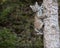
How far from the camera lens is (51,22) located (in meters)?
4.27

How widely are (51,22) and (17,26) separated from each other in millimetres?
3127

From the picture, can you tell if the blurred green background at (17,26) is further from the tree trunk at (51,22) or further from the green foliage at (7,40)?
the tree trunk at (51,22)

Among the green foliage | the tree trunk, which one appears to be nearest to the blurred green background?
the green foliage

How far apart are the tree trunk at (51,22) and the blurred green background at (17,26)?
2028 mm

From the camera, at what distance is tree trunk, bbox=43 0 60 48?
167 inches

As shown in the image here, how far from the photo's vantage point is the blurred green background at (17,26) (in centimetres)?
637

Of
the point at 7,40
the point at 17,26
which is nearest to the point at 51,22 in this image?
the point at 7,40

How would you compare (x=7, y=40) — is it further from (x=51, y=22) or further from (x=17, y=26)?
(x=51, y=22)

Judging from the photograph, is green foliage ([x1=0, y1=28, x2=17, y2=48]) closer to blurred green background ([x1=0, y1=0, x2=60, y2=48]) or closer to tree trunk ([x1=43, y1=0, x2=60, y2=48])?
blurred green background ([x1=0, y1=0, x2=60, y2=48])

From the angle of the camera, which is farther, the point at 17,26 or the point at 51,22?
the point at 17,26

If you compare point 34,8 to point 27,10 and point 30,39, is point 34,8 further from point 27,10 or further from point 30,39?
point 27,10

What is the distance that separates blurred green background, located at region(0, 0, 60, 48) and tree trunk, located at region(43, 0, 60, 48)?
2.03 m

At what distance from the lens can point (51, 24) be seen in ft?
14.0

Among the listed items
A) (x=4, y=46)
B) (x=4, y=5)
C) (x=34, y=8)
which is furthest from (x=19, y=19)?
(x=34, y=8)
